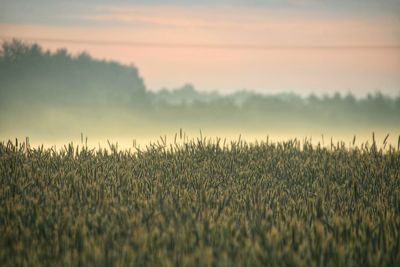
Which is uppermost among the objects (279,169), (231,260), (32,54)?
(32,54)

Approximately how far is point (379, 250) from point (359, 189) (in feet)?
7.79

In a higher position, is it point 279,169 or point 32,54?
point 32,54

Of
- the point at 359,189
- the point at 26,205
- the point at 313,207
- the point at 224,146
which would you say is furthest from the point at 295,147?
the point at 26,205

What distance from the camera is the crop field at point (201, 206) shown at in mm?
4570

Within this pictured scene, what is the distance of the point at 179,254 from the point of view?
4.45 meters

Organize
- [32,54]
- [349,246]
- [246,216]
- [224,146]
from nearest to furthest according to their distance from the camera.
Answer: [349,246] < [246,216] < [224,146] < [32,54]

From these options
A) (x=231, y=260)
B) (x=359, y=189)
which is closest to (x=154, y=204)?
(x=231, y=260)

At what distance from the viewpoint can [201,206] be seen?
18.8ft

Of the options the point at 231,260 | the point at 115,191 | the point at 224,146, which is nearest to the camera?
the point at 231,260

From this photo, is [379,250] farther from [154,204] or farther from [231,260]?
[154,204]

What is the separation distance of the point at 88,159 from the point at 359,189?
11.0ft

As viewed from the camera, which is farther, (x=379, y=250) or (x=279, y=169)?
Result: (x=279, y=169)

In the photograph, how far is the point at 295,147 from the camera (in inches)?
367

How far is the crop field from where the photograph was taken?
4.57 meters
